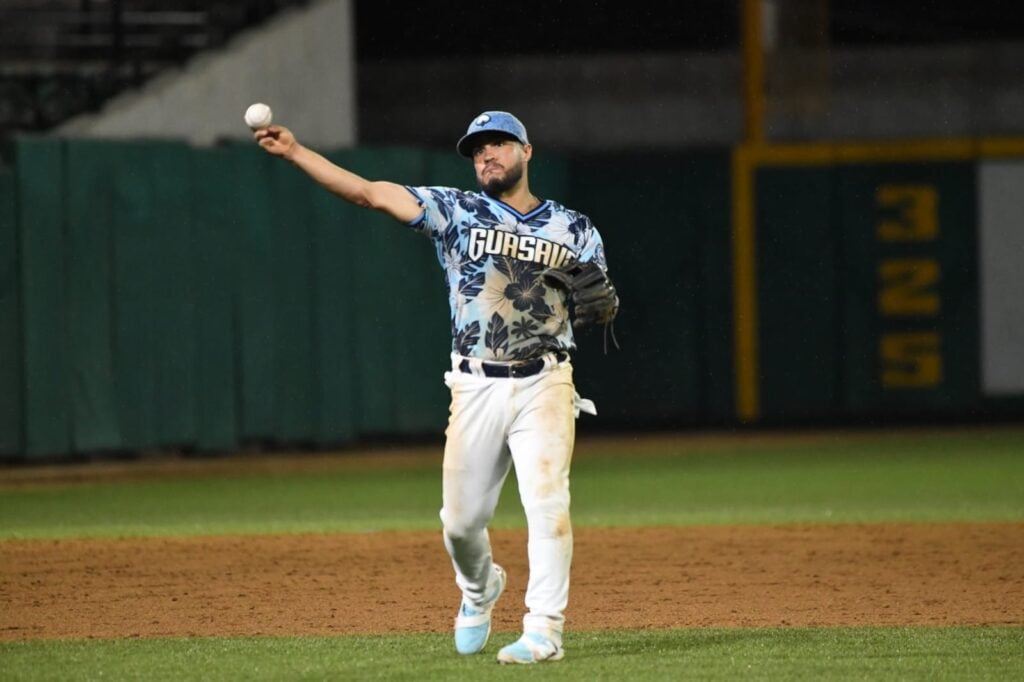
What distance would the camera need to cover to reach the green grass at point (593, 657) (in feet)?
20.6

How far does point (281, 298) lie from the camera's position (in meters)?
17.5

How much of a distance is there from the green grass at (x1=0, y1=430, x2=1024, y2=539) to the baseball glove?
559cm

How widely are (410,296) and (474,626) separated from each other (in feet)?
38.3

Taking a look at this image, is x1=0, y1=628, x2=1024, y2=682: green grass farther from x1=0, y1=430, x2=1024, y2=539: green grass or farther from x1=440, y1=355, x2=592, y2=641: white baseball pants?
x1=0, y1=430, x2=1024, y2=539: green grass

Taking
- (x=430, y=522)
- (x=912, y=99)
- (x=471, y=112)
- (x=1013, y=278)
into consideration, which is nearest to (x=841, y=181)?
(x=1013, y=278)

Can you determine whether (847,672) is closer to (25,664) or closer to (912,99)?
(25,664)

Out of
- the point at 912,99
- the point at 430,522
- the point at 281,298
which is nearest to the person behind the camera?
the point at 430,522

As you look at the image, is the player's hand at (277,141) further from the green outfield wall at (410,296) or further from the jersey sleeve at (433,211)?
the green outfield wall at (410,296)

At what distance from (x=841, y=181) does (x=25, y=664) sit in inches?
586

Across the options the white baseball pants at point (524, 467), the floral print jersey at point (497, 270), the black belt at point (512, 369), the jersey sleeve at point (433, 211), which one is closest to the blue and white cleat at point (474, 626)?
the white baseball pants at point (524, 467)

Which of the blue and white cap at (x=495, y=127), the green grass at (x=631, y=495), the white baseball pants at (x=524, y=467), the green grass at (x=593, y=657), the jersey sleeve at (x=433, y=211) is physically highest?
the blue and white cap at (x=495, y=127)

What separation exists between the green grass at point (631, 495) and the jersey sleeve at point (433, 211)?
555 centimetres

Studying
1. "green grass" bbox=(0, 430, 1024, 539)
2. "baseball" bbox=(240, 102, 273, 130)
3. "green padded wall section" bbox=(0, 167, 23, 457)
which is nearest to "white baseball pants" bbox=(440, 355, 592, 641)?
"baseball" bbox=(240, 102, 273, 130)

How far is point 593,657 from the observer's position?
21.9ft
